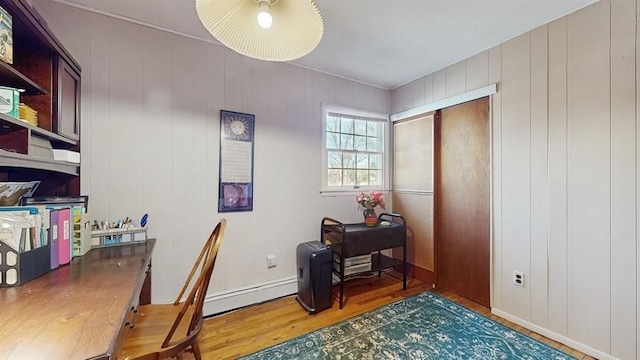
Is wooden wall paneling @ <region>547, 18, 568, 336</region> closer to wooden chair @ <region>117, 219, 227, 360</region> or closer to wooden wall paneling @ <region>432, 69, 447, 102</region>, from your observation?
wooden wall paneling @ <region>432, 69, 447, 102</region>

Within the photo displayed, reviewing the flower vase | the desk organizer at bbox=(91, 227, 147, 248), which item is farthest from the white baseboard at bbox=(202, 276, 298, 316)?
the flower vase

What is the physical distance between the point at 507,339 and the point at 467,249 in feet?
2.80

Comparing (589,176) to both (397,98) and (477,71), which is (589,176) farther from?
(397,98)

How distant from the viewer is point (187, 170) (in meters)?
2.25

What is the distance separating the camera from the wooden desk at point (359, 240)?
258 cm

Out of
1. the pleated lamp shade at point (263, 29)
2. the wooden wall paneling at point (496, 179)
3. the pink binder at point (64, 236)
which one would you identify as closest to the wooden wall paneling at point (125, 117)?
the pink binder at point (64, 236)

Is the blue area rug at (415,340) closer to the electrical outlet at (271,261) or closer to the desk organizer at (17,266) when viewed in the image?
the electrical outlet at (271,261)

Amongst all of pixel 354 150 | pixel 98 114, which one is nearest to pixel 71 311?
pixel 98 114

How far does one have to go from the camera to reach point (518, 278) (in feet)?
7.37

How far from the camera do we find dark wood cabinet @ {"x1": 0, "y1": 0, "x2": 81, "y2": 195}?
3.82ft

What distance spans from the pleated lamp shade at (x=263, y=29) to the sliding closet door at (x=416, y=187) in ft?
7.33

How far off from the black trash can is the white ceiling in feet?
6.18

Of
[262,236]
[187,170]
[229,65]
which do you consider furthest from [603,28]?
[187,170]

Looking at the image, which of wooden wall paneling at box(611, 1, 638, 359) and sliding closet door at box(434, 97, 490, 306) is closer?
wooden wall paneling at box(611, 1, 638, 359)
